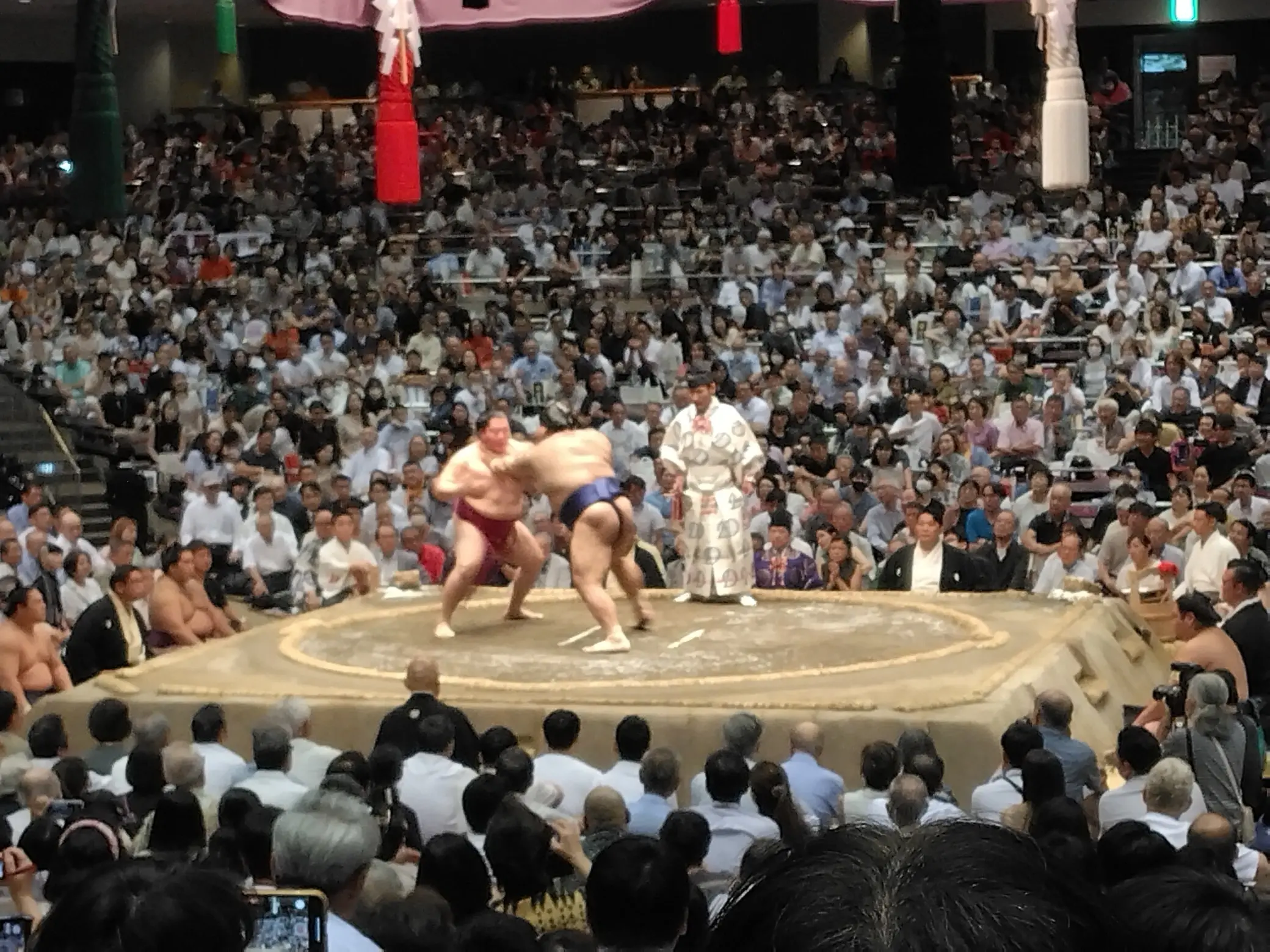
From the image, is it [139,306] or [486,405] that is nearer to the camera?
[486,405]

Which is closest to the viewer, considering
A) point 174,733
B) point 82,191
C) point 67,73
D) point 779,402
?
point 82,191

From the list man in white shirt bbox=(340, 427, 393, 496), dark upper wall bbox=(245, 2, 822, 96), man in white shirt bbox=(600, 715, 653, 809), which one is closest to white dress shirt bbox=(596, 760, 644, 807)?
man in white shirt bbox=(600, 715, 653, 809)

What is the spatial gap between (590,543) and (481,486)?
450 mm

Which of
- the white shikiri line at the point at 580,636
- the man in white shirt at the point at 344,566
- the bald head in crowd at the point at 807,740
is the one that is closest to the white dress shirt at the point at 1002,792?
the bald head in crowd at the point at 807,740

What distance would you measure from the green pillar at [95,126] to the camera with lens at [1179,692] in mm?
2713

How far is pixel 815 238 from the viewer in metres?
10.2

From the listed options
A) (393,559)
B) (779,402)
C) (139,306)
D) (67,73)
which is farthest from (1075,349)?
(67,73)

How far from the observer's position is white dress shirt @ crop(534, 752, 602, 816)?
372 centimetres

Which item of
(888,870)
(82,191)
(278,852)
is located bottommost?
(278,852)

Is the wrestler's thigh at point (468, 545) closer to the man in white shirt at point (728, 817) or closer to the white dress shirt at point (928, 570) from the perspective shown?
the white dress shirt at point (928, 570)

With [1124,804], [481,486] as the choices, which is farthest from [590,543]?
[1124,804]

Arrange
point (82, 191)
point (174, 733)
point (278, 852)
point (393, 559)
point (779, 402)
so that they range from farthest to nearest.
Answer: point (779, 402), point (393, 559), point (174, 733), point (82, 191), point (278, 852)

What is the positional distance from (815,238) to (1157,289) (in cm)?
208

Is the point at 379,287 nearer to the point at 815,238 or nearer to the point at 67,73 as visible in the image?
the point at 815,238
